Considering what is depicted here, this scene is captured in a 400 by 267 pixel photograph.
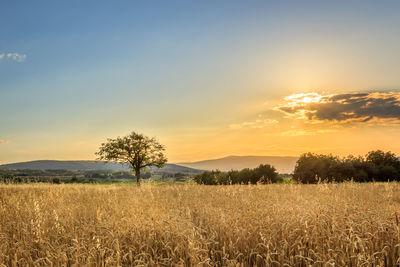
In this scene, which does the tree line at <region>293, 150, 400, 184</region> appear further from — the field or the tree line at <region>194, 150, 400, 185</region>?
the field

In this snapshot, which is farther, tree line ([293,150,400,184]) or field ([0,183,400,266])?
tree line ([293,150,400,184])

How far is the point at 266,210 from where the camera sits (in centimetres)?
743

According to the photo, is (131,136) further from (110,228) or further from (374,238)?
(374,238)

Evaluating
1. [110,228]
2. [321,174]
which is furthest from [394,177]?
[110,228]

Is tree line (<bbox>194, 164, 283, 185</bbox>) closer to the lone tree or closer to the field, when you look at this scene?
the lone tree

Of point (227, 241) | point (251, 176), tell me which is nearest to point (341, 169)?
point (251, 176)

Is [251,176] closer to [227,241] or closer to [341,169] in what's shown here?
[341,169]

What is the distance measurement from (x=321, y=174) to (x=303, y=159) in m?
2.80

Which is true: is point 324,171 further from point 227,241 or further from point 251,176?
point 227,241

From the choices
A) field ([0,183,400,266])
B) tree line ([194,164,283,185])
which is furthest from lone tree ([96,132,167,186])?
field ([0,183,400,266])

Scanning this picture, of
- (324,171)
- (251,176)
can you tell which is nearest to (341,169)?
(324,171)

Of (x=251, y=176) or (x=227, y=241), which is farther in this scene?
(x=251, y=176)

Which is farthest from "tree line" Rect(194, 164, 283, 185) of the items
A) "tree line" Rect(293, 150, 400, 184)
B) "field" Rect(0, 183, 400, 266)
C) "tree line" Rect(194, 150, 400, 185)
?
"field" Rect(0, 183, 400, 266)

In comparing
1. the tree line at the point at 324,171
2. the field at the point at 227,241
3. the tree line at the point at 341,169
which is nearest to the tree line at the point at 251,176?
the tree line at the point at 324,171
